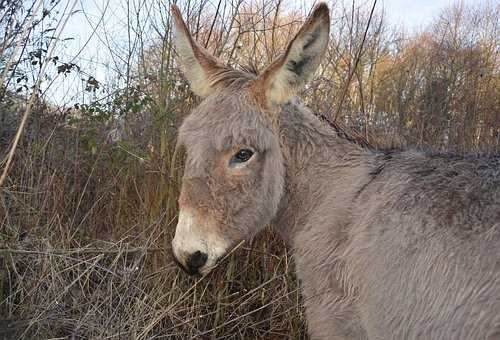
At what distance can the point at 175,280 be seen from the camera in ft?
13.4

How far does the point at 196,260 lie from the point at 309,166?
986 mm

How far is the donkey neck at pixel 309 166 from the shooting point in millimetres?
3117

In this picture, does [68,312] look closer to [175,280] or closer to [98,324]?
[98,324]

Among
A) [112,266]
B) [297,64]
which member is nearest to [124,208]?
[112,266]

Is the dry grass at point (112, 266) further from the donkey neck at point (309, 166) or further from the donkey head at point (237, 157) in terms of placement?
the donkey head at point (237, 157)

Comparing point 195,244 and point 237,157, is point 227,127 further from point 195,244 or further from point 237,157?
point 195,244

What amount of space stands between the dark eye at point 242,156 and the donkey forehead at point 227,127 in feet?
0.14

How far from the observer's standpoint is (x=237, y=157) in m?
2.96

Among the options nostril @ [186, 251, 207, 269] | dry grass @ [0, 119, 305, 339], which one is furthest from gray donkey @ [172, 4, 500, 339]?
dry grass @ [0, 119, 305, 339]

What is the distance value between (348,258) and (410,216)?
0.40 meters

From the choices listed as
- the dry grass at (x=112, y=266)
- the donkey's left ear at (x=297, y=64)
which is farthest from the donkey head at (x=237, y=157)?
the dry grass at (x=112, y=266)

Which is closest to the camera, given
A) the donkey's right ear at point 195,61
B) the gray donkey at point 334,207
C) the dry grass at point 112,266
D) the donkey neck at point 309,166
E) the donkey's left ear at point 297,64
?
the gray donkey at point 334,207

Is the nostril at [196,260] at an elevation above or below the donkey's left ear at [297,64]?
below

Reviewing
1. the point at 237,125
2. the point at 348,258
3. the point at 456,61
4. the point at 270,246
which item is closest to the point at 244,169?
the point at 237,125
